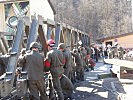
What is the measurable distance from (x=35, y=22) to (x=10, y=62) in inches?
61.9

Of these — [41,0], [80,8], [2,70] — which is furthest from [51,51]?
[80,8]

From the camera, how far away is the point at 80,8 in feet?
227

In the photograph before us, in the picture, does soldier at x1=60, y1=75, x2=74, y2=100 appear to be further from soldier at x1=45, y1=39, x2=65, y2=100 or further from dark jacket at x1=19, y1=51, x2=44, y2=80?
dark jacket at x1=19, y1=51, x2=44, y2=80

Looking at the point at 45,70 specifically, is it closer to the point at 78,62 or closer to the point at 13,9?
the point at 78,62

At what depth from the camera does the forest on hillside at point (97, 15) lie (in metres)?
62.9

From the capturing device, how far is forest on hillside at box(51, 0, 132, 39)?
62875mm

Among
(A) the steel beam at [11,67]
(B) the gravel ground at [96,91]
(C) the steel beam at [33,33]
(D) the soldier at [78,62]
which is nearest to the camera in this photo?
(A) the steel beam at [11,67]

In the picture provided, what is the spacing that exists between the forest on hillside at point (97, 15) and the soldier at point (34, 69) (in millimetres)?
52974

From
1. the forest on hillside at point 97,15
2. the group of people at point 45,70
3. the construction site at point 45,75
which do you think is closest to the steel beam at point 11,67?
the construction site at point 45,75

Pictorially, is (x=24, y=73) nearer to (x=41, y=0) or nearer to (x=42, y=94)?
(x=42, y=94)

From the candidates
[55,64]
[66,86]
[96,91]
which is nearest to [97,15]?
[96,91]

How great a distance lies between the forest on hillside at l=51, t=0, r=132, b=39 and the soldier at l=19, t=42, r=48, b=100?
5297 centimetres

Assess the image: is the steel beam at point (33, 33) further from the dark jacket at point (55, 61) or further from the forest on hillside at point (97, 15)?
the forest on hillside at point (97, 15)

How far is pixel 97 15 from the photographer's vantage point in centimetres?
6725
